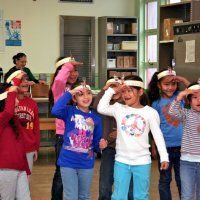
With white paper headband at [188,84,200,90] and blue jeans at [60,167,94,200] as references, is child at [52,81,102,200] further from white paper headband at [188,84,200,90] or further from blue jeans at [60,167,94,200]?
white paper headband at [188,84,200,90]

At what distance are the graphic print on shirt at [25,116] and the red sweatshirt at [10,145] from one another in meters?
0.40

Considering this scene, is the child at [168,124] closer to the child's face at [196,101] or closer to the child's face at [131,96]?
the child's face at [196,101]

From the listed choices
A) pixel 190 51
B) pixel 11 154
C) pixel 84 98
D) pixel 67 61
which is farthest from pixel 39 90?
pixel 11 154

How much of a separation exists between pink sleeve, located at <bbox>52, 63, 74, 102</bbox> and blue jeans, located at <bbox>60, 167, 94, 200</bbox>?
2.38 feet

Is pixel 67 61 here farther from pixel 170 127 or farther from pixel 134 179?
pixel 134 179

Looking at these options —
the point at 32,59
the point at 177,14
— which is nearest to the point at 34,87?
the point at 32,59

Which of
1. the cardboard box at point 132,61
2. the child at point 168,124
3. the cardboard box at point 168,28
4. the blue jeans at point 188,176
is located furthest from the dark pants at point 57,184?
the cardboard box at point 132,61

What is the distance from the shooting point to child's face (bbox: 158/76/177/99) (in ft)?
12.6

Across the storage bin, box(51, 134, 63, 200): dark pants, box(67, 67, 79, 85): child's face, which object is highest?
the storage bin

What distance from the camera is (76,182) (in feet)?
11.1

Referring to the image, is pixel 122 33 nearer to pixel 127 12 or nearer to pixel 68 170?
pixel 127 12

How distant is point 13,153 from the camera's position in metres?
3.28

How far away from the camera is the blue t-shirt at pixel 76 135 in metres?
3.36

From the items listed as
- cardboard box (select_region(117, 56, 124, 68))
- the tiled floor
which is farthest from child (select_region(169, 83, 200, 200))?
cardboard box (select_region(117, 56, 124, 68))
